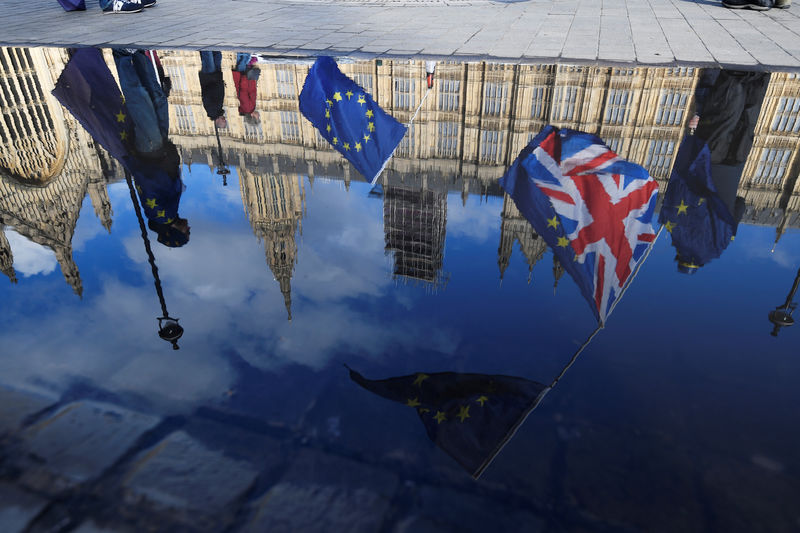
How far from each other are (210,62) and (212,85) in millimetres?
2149

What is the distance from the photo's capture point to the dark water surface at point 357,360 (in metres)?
4.85

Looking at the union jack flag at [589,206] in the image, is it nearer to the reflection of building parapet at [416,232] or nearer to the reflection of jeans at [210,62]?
the reflection of building parapet at [416,232]

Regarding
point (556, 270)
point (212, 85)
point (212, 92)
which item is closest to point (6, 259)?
point (556, 270)

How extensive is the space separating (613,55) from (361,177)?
42.3 ft

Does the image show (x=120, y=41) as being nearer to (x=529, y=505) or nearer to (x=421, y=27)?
(x=421, y=27)

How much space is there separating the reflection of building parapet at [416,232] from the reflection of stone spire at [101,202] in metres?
5.55

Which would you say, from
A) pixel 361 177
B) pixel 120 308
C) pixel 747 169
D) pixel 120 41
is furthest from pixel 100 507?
pixel 120 41

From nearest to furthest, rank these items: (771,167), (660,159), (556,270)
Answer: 1. (556,270)
2. (771,167)
3. (660,159)

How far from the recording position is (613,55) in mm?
18672

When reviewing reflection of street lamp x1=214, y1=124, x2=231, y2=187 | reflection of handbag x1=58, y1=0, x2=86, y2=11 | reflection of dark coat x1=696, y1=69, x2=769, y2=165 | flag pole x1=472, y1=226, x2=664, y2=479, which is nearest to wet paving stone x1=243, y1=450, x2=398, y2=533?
flag pole x1=472, y1=226, x2=664, y2=479

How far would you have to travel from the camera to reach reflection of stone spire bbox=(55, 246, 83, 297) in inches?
312

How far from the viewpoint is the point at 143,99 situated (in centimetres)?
1537

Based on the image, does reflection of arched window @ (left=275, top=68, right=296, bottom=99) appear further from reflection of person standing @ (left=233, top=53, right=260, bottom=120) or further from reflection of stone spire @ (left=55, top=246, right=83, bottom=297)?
reflection of stone spire @ (left=55, top=246, right=83, bottom=297)

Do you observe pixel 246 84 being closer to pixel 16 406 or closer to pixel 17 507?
pixel 16 406
